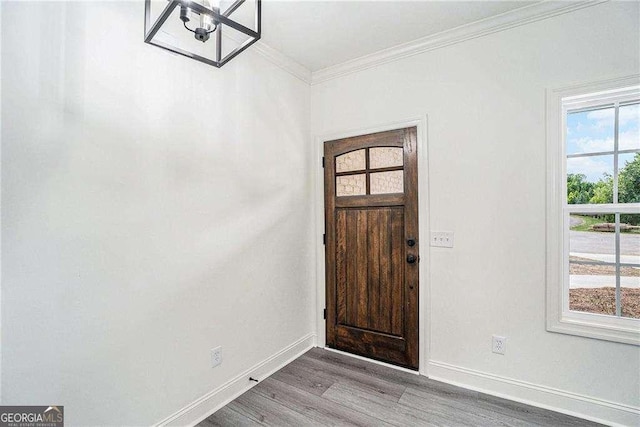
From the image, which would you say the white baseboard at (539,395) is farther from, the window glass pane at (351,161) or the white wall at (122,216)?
the window glass pane at (351,161)

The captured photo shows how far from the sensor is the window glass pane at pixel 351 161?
2.78m

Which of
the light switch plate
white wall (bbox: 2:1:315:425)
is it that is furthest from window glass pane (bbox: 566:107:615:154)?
white wall (bbox: 2:1:315:425)

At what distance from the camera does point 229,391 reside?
6.98 ft

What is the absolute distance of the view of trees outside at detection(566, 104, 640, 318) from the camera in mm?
1892

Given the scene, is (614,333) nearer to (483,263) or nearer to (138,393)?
(483,263)

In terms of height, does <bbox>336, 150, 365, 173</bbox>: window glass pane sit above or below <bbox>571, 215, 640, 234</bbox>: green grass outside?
above

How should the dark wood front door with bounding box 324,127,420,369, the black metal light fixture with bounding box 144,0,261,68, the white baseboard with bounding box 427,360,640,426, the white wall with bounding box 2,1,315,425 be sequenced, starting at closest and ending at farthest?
the black metal light fixture with bounding box 144,0,261,68 < the white wall with bounding box 2,1,315,425 < the white baseboard with bounding box 427,360,640,426 < the dark wood front door with bounding box 324,127,420,369

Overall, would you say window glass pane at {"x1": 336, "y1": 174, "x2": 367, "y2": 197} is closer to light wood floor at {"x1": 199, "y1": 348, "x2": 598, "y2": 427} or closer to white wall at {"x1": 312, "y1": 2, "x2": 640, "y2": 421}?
white wall at {"x1": 312, "y1": 2, "x2": 640, "y2": 421}

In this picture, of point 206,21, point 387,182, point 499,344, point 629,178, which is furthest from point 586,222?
point 206,21

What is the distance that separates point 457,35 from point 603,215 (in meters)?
1.67

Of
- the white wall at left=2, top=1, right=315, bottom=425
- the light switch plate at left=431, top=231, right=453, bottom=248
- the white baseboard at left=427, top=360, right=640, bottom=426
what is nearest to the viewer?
the white wall at left=2, top=1, right=315, bottom=425

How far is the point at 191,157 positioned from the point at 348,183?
147cm

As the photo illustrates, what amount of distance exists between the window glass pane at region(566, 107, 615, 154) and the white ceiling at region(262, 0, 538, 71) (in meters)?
0.87

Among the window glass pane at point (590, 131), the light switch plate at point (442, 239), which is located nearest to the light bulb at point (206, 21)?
the light switch plate at point (442, 239)
